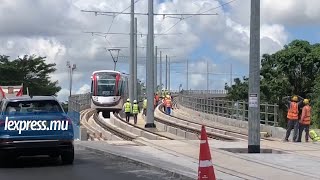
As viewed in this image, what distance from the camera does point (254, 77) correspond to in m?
17.6

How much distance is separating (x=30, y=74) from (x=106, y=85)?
28319mm

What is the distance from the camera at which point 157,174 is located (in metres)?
13.3

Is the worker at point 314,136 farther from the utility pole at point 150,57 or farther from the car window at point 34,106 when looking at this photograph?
the utility pole at point 150,57

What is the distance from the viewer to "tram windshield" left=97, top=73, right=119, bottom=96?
4988 centimetres

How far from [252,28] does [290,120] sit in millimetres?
5497

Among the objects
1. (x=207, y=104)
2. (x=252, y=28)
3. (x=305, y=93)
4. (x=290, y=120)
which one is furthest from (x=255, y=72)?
(x=305, y=93)

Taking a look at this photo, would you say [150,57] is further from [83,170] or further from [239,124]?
[83,170]

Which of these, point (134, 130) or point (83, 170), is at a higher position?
point (83, 170)

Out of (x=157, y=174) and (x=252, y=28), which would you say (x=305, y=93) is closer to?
(x=252, y=28)

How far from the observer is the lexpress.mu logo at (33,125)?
14.0 metres

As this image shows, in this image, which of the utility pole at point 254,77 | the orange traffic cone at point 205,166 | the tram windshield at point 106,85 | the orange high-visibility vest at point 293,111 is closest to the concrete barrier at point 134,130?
the orange high-visibility vest at point 293,111

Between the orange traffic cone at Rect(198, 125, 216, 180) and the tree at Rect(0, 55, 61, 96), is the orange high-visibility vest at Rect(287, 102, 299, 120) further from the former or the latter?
the tree at Rect(0, 55, 61, 96)

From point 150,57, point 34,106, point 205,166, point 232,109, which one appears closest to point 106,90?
point 232,109

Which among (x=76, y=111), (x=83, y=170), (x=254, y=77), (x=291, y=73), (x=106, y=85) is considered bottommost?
(x=83, y=170)
